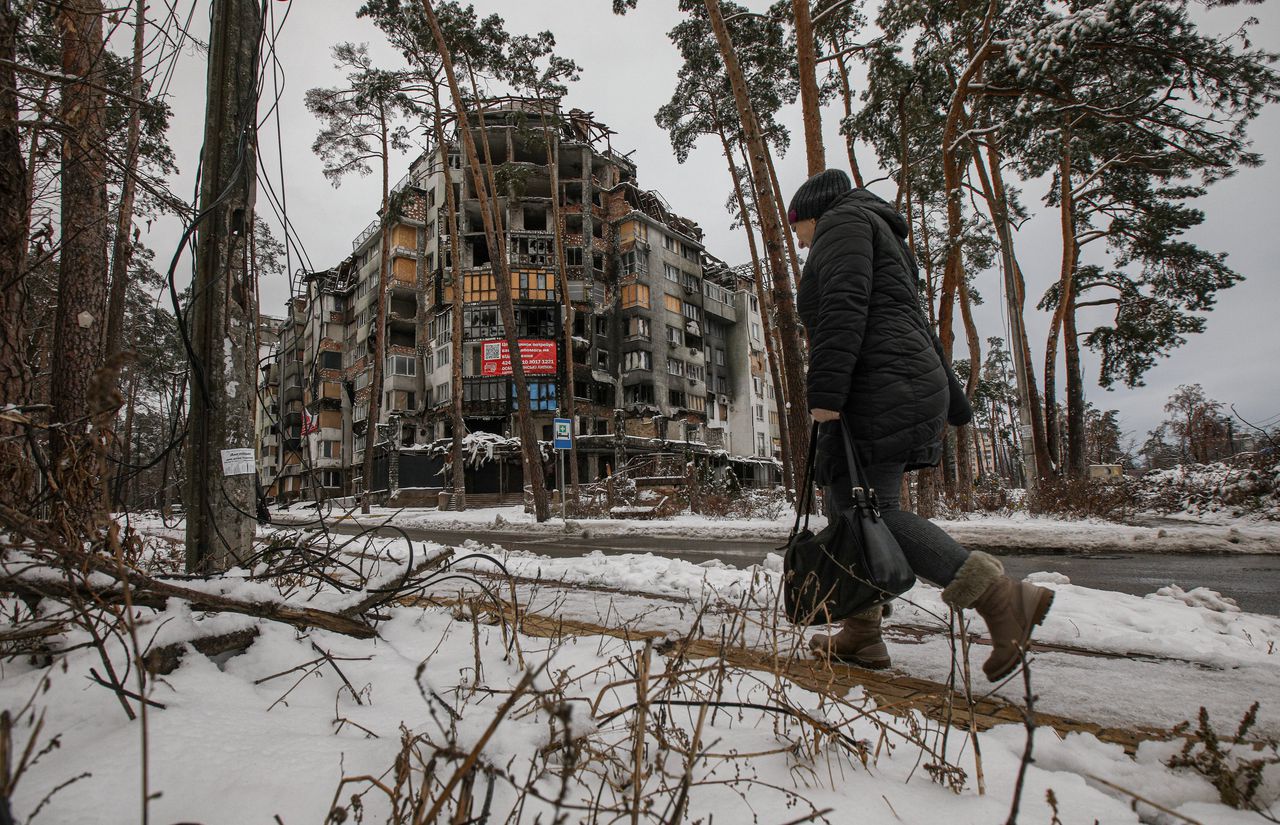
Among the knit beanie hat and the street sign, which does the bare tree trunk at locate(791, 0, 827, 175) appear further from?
the street sign

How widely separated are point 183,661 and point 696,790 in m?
1.40

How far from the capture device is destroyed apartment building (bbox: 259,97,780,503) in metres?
38.3

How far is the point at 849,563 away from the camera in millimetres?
2227

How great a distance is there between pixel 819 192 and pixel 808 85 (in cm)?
744

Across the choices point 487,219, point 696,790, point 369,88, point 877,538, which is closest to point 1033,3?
point 487,219

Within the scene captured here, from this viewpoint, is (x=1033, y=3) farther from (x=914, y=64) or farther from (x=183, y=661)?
(x=183, y=661)

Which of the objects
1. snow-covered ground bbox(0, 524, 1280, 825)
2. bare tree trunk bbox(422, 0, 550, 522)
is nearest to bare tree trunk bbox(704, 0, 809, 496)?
snow-covered ground bbox(0, 524, 1280, 825)

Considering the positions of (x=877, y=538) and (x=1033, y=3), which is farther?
(x=1033, y=3)

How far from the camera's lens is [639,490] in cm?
1898

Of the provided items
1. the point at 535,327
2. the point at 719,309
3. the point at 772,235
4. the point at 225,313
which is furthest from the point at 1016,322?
the point at 719,309

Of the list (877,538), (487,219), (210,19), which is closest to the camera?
(877,538)

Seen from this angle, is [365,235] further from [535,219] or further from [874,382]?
[874,382]

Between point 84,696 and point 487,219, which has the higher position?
point 487,219

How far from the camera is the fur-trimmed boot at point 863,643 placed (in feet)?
8.10
